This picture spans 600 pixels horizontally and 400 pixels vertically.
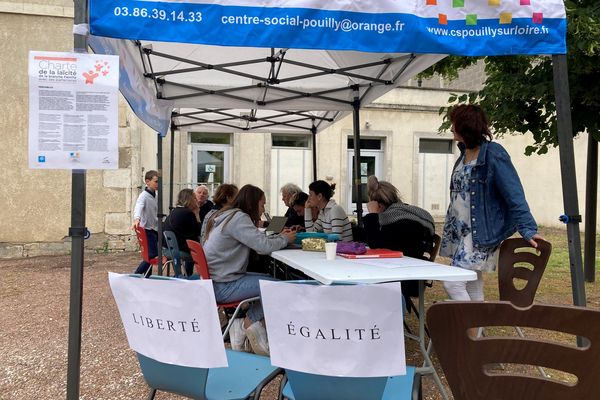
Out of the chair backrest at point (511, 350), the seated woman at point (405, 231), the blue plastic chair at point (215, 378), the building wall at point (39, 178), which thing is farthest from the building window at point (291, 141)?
the chair backrest at point (511, 350)

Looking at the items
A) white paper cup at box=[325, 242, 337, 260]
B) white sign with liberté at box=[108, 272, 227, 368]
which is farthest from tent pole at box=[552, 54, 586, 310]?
white sign with liberté at box=[108, 272, 227, 368]

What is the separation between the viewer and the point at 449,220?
10.8 ft

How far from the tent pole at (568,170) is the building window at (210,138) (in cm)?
1161

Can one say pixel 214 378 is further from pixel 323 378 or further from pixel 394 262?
pixel 394 262

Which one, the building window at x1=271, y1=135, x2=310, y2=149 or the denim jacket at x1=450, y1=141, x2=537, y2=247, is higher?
the building window at x1=271, y1=135, x2=310, y2=149

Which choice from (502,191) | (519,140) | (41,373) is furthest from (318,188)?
(519,140)

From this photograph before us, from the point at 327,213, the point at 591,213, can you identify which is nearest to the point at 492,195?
the point at 327,213

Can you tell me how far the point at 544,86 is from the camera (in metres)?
4.85

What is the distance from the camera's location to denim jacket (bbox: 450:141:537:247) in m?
2.96

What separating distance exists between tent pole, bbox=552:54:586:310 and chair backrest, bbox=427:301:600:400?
6.00 feet

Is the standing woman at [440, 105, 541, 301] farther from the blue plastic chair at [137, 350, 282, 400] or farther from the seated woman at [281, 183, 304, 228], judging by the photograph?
the seated woman at [281, 183, 304, 228]

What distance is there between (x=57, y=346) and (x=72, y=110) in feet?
9.12

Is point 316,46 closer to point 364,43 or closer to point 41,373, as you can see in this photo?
point 364,43

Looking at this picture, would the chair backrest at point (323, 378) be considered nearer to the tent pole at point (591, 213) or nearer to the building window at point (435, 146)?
the tent pole at point (591, 213)
